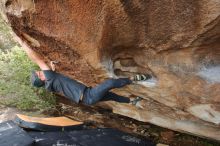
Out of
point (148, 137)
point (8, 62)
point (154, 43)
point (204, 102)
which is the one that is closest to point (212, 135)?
point (204, 102)

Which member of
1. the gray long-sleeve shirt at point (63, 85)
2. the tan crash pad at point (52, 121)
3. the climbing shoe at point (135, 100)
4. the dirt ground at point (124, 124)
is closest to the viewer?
the gray long-sleeve shirt at point (63, 85)

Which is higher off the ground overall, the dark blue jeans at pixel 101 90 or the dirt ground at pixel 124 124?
the dark blue jeans at pixel 101 90

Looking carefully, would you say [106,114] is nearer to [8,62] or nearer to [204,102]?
[204,102]

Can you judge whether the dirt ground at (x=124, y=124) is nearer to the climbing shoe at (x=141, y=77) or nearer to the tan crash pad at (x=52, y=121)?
the tan crash pad at (x=52, y=121)

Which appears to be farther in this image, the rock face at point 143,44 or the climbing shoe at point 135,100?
the climbing shoe at point 135,100

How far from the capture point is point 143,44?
5.22 metres

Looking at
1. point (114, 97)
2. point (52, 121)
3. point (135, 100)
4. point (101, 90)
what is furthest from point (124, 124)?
point (101, 90)

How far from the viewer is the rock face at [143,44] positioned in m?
4.54

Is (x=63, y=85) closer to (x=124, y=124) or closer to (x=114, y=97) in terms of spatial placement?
(x=114, y=97)

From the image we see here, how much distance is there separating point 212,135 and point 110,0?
338 centimetres

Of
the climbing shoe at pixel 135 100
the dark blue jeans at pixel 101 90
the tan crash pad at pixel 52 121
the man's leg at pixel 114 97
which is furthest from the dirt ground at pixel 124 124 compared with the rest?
the dark blue jeans at pixel 101 90

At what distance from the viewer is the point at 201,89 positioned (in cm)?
530

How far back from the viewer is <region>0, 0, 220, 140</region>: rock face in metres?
4.54

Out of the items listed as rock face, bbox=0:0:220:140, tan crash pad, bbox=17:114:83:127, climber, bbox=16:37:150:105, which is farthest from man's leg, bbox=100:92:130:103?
tan crash pad, bbox=17:114:83:127
